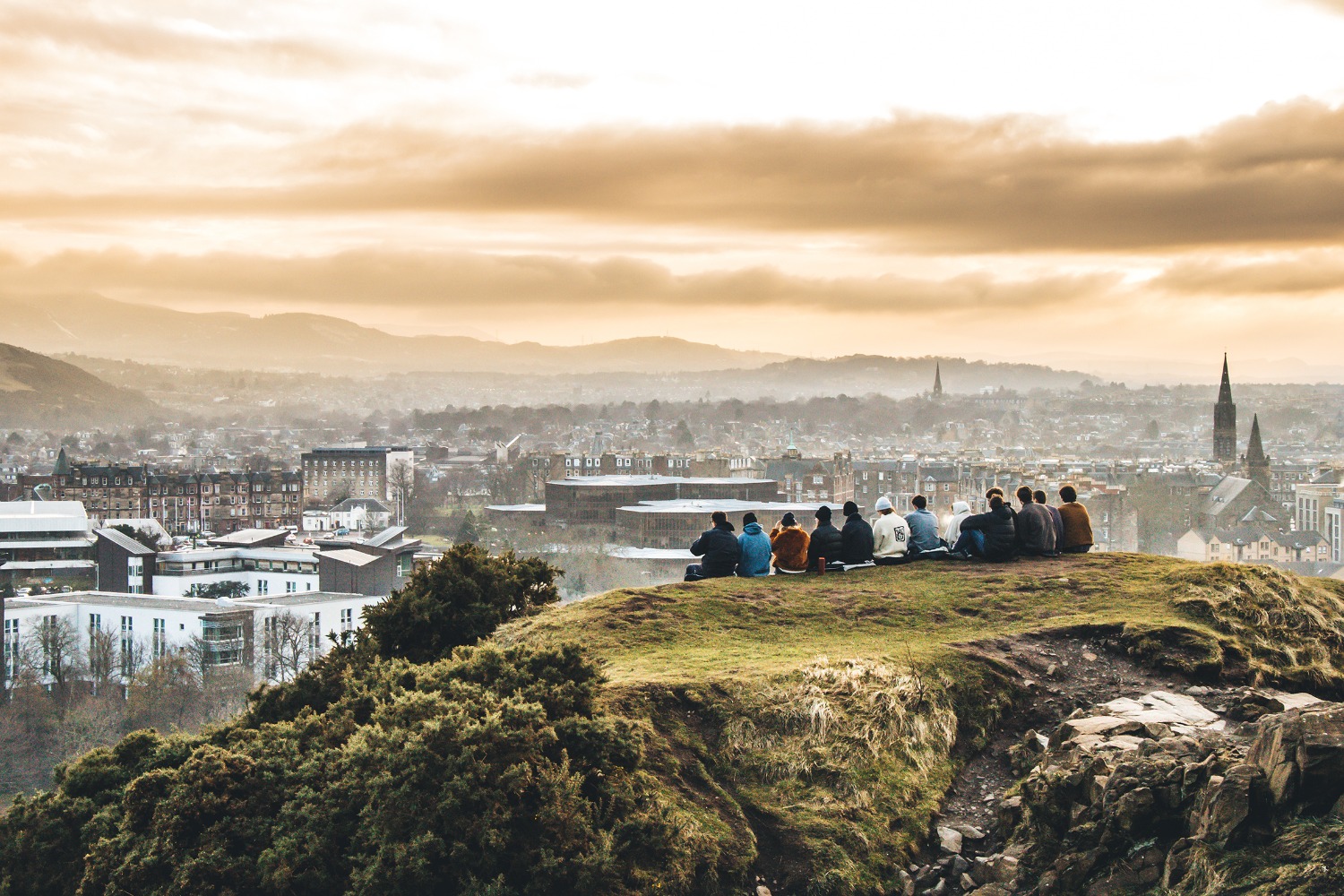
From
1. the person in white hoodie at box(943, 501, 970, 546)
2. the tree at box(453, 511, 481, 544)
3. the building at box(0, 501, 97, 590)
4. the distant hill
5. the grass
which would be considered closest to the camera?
the grass

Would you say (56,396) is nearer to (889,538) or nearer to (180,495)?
(180,495)

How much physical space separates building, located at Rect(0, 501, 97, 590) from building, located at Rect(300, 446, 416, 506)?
1351 inches

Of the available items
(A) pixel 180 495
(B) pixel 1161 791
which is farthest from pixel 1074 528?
(A) pixel 180 495

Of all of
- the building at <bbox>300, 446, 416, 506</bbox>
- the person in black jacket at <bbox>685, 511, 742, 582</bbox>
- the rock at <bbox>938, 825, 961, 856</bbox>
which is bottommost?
the building at <bbox>300, 446, 416, 506</bbox>

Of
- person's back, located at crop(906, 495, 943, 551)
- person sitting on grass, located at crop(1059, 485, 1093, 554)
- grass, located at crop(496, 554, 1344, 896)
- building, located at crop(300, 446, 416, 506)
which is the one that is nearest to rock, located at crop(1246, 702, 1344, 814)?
grass, located at crop(496, 554, 1344, 896)

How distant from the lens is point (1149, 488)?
76250mm

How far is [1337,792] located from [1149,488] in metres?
74.6

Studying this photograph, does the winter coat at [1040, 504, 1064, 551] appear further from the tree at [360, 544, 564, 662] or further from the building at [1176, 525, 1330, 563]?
the building at [1176, 525, 1330, 563]

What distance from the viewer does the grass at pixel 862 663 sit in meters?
7.38

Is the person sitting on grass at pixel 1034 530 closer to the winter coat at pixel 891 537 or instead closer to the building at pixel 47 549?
the winter coat at pixel 891 537

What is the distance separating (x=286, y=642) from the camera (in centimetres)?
4125

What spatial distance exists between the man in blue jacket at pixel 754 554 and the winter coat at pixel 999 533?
6.19ft

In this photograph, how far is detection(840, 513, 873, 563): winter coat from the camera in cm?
1199

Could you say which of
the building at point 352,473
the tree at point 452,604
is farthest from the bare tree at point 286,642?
the building at point 352,473
